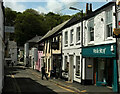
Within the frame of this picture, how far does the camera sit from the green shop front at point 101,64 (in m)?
15.5

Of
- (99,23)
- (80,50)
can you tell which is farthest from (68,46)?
(99,23)

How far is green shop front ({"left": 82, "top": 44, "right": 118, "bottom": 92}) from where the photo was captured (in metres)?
15.5

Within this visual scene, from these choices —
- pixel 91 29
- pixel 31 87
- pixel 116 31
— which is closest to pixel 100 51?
pixel 91 29

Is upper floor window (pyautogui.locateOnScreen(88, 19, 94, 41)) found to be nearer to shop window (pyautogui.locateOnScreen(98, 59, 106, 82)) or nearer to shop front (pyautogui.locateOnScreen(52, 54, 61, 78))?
shop window (pyautogui.locateOnScreen(98, 59, 106, 82))

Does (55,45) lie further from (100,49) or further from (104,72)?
(100,49)

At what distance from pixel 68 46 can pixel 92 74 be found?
617 centimetres

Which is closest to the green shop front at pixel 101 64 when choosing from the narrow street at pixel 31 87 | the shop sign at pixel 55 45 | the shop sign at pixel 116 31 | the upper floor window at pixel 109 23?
the upper floor window at pixel 109 23

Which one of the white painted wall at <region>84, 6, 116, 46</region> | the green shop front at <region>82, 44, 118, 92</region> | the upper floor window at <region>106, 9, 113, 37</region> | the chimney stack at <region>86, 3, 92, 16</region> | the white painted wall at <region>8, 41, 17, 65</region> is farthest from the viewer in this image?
the white painted wall at <region>8, 41, 17, 65</region>

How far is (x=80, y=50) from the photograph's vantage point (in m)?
20.9

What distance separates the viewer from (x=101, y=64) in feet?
60.6

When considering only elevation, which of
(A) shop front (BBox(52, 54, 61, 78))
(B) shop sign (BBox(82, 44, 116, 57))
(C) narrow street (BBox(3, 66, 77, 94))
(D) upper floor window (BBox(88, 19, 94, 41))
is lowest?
(C) narrow street (BBox(3, 66, 77, 94))

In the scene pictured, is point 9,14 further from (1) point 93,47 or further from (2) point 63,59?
(1) point 93,47

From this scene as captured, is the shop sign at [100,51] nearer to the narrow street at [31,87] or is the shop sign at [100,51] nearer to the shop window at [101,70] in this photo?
the shop window at [101,70]

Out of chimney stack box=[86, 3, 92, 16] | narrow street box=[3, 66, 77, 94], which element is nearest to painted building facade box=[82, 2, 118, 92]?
chimney stack box=[86, 3, 92, 16]
